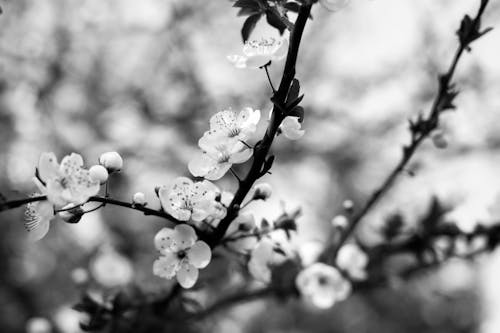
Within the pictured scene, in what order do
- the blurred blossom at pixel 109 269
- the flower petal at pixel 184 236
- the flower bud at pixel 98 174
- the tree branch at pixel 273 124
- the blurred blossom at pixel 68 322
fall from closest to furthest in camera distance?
the tree branch at pixel 273 124 → the flower bud at pixel 98 174 → the flower petal at pixel 184 236 → the blurred blossom at pixel 68 322 → the blurred blossom at pixel 109 269

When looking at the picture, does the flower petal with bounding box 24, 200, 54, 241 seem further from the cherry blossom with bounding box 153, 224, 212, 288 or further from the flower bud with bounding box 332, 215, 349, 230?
the flower bud with bounding box 332, 215, 349, 230

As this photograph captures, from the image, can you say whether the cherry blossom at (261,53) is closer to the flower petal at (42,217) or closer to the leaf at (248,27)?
the leaf at (248,27)

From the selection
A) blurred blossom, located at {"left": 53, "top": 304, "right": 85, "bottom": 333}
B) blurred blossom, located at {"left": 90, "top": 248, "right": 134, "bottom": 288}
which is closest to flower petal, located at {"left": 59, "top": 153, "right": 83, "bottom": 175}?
blurred blossom, located at {"left": 53, "top": 304, "right": 85, "bottom": 333}

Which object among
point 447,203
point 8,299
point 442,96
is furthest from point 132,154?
point 442,96

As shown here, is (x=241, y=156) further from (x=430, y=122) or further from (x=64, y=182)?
(x=430, y=122)

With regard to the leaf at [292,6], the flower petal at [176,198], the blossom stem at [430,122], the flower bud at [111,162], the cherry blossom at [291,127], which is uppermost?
the blossom stem at [430,122]

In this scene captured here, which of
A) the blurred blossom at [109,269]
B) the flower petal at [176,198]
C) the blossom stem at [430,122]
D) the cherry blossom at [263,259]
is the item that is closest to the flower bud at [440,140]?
the blossom stem at [430,122]

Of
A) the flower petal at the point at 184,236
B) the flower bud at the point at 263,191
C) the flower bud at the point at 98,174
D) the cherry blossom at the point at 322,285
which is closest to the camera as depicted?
the flower bud at the point at 98,174
